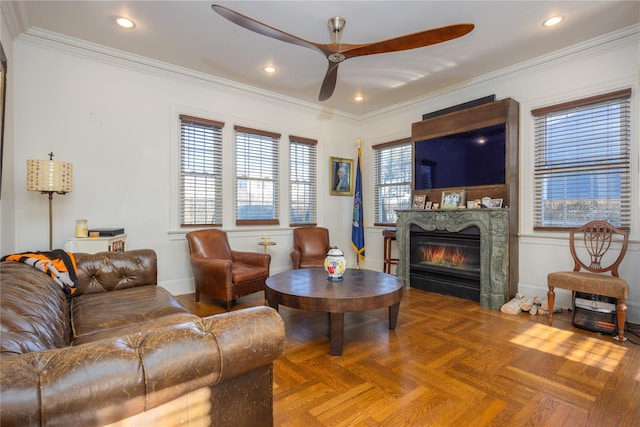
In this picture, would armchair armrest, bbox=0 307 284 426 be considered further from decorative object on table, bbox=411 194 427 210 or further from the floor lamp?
decorative object on table, bbox=411 194 427 210

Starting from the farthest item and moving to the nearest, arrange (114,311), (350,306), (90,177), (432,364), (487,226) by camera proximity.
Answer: (487,226)
(90,177)
(350,306)
(432,364)
(114,311)

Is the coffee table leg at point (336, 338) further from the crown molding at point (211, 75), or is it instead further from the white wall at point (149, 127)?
the crown molding at point (211, 75)

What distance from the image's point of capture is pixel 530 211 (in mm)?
3768

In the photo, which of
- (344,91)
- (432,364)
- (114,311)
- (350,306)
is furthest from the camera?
(344,91)

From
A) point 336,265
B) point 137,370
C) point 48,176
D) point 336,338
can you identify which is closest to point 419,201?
point 336,265

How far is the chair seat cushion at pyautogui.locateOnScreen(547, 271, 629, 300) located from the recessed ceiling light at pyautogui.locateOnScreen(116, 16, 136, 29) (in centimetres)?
464

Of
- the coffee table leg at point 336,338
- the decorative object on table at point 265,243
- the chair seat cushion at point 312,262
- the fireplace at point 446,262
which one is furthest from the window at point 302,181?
the coffee table leg at point 336,338

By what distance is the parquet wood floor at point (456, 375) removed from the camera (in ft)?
5.56

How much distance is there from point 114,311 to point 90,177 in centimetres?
217

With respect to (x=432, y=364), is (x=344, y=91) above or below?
above

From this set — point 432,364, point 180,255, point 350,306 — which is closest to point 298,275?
point 350,306

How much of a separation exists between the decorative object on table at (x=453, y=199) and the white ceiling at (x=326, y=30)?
1.52 m

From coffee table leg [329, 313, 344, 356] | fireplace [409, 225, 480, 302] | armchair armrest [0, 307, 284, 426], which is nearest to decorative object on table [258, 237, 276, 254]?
fireplace [409, 225, 480, 302]

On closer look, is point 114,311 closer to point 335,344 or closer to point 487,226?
point 335,344
